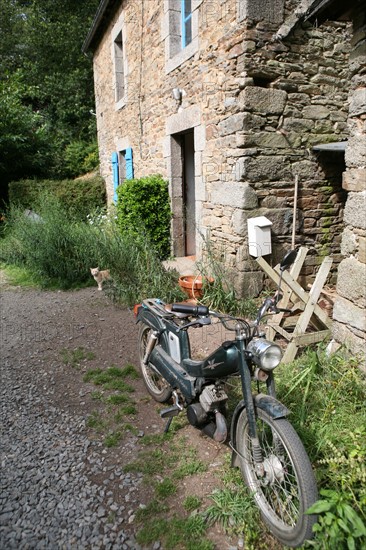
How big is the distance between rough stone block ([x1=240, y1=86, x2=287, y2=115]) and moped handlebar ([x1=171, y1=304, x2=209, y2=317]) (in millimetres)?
3073

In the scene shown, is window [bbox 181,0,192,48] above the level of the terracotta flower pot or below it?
above

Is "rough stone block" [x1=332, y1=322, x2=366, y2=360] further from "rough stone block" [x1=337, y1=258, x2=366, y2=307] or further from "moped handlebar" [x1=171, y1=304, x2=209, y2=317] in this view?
"moped handlebar" [x1=171, y1=304, x2=209, y2=317]

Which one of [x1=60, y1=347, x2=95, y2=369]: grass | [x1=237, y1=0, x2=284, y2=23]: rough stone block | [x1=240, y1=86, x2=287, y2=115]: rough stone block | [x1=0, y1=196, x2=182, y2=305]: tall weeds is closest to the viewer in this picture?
[x1=60, y1=347, x2=95, y2=369]: grass

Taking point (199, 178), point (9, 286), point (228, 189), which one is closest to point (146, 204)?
point (199, 178)

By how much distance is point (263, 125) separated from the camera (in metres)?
4.72

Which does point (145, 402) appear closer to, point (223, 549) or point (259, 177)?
point (223, 549)

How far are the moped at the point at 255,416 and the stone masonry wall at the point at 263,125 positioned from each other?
8.65 feet

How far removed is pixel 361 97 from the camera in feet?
9.20

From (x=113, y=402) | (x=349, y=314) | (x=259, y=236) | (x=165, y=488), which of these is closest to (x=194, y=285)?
(x=259, y=236)

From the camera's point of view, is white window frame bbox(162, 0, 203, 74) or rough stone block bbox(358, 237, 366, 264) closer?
rough stone block bbox(358, 237, 366, 264)

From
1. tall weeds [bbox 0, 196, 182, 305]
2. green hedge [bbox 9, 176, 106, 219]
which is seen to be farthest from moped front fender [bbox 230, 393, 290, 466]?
green hedge [bbox 9, 176, 106, 219]

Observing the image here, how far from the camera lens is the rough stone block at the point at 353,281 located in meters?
2.92

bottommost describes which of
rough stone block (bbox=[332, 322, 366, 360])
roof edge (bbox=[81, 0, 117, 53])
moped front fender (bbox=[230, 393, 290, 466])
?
rough stone block (bbox=[332, 322, 366, 360])

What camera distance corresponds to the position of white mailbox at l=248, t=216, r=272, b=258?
473cm
